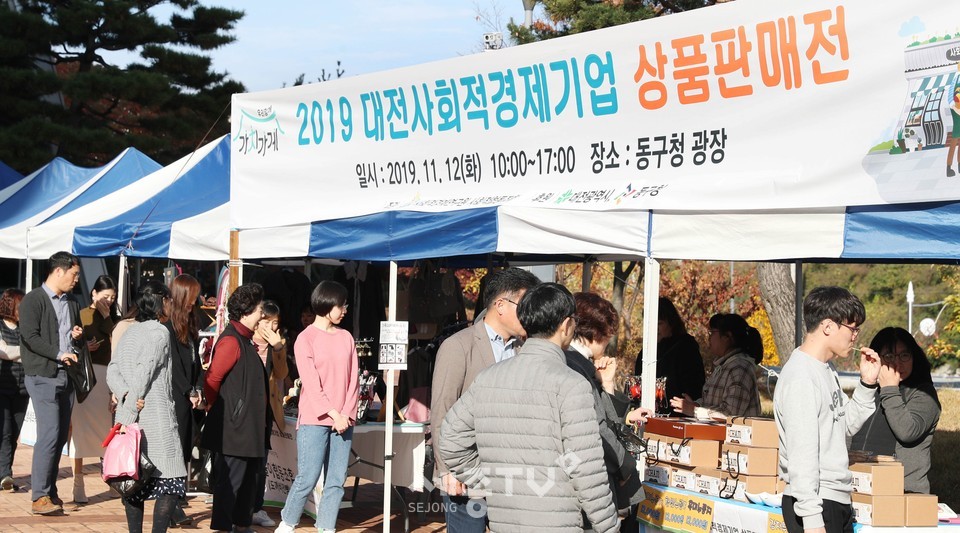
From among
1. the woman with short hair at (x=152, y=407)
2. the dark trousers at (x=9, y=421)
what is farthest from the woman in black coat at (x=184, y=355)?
the dark trousers at (x=9, y=421)

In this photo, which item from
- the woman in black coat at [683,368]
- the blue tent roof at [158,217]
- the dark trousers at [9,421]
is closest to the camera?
the woman in black coat at [683,368]

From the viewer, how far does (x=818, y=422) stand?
4410 mm

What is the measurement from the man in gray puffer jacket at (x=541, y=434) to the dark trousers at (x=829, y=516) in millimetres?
777

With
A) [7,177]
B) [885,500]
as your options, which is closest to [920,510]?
[885,500]

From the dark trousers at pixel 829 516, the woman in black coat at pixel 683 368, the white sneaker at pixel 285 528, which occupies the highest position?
the woman in black coat at pixel 683 368

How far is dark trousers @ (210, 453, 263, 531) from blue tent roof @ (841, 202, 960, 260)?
14.2ft

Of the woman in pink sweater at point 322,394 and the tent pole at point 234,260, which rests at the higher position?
the tent pole at point 234,260

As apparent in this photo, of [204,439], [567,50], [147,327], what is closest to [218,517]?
[204,439]

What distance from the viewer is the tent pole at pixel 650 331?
607 cm

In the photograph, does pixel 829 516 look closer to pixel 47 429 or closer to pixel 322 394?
pixel 322 394

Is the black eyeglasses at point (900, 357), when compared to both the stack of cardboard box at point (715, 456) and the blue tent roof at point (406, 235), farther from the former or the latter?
the blue tent roof at point (406, 235)

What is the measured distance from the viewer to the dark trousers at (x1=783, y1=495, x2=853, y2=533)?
4.48 metres

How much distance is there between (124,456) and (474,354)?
7.60 ft

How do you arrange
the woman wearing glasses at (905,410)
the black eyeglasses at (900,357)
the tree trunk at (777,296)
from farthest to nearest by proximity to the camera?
the tree trunk at (777,296) → the black eyeglasses at (900,357) → the woman wearing glasses at (905,410)
